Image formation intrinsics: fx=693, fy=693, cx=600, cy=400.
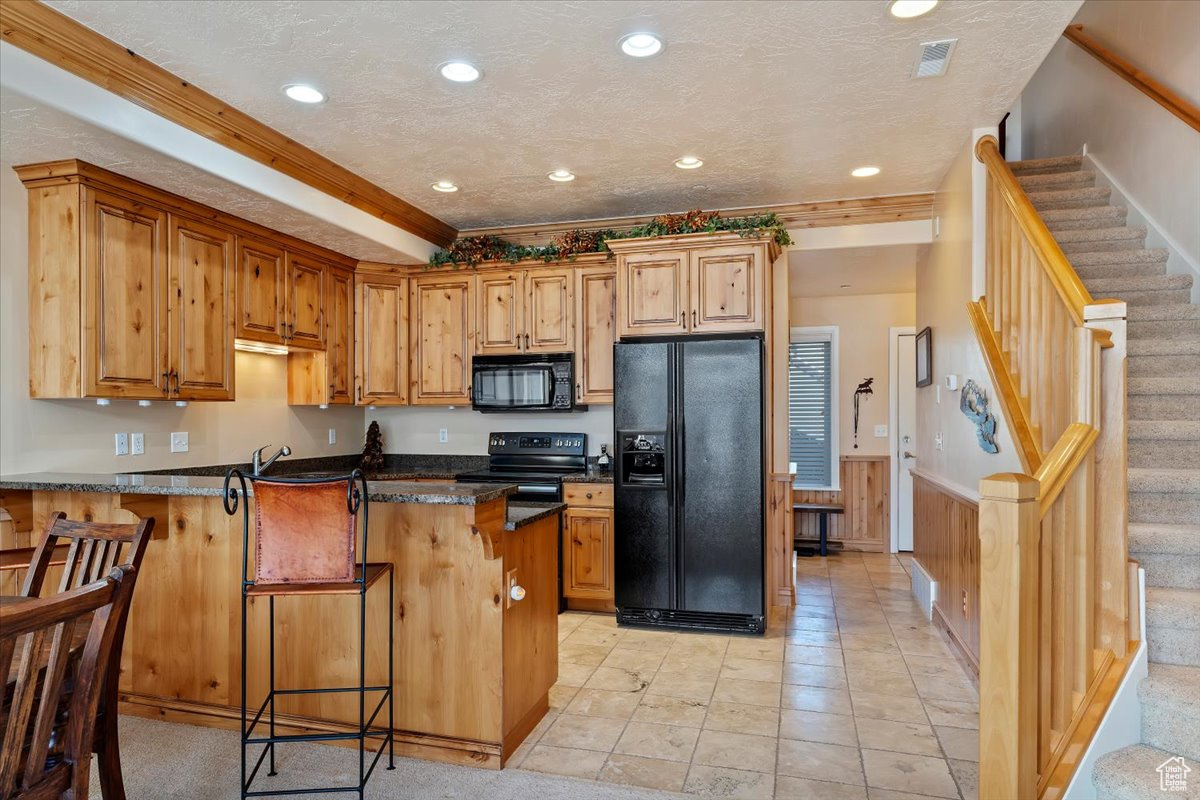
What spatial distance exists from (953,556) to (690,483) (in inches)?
58.3

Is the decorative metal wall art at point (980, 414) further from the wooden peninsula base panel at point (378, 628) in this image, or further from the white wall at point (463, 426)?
the white wall at point (463, 426)

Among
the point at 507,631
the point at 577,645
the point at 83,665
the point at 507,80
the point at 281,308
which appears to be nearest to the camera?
the point at 83,665

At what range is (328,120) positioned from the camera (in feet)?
10.6

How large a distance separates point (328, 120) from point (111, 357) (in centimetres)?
150

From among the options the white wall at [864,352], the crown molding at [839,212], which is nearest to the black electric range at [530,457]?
the crown molding at [839,212]

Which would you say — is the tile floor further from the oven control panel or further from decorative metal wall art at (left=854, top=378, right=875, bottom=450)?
decorative metal wall art at (left=854, top=378, right=875, bottom=450)

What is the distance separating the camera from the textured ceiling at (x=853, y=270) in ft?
15.6

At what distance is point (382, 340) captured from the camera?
16.6 feet

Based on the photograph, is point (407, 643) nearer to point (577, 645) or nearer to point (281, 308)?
point (577, 645)

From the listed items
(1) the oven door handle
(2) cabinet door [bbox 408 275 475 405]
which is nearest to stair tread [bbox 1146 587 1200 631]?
(1) the oven door handle

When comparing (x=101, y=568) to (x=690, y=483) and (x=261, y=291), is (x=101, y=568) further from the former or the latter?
(x=690, y=483)

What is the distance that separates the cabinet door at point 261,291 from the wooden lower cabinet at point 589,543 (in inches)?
82.5

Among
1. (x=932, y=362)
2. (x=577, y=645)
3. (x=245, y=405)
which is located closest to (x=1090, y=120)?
(x=932, y=362)

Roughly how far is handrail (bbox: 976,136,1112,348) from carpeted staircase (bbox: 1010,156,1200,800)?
2.51 feet
